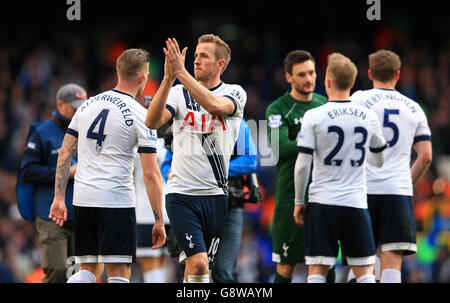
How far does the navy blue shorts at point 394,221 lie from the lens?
668 cm

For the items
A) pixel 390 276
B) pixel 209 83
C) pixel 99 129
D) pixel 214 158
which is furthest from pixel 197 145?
pixel 390 276

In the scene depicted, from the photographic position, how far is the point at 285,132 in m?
7.40

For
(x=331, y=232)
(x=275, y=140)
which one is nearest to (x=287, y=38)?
(x=275, y=140)

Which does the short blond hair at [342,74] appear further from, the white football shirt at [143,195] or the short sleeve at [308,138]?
the white football shirt at [143,195]

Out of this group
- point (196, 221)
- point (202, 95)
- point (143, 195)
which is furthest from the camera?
point (143, 195)

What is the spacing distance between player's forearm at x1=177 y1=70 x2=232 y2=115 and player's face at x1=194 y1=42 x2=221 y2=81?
370mm

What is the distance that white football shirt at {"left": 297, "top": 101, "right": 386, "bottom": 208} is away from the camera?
20.2 ft

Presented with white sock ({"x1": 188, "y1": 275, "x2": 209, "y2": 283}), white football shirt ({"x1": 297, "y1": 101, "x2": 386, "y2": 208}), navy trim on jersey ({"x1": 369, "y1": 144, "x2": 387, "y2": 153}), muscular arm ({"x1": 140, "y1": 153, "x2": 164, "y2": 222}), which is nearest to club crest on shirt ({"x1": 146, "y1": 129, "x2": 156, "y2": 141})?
muscular arm ({"x1": 140, "y1": 153, "x2": 164, "y2": 222})

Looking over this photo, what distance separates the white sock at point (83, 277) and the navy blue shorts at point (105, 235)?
10 centimetres

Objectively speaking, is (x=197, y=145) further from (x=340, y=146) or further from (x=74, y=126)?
(x=340, y=146)

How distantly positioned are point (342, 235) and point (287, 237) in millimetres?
1229

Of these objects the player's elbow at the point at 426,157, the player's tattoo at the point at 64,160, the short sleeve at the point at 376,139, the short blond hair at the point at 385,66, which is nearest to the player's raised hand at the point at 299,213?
the short sleeve at the point at 376,139

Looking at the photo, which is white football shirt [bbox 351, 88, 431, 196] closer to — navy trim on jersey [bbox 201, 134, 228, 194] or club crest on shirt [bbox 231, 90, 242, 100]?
club crest on shirt [bbox 231, 90, 242, 100]

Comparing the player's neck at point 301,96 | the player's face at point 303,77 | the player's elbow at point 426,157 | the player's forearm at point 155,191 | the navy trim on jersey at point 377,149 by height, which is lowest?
the player's forearm at point 155,191
